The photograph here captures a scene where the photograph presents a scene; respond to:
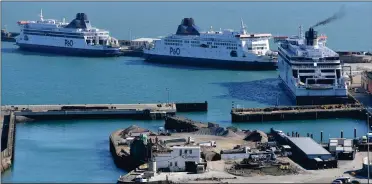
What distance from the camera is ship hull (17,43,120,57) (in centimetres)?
6312

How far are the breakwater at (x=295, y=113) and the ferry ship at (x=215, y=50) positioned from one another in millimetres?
15172

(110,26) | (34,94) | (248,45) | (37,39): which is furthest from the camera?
(110,26)

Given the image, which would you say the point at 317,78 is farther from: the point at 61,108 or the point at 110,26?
the point at 110,26

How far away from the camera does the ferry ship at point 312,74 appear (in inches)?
1672

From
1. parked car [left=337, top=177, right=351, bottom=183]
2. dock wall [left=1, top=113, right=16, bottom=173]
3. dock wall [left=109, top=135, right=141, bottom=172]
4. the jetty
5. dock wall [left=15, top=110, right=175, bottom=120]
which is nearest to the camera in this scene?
parked car [left=337, top=177, right=351, bottom=183]

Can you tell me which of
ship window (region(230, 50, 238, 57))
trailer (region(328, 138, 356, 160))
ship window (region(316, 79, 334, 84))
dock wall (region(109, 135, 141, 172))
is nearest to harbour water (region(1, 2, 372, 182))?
dock wall (region(109, 135, 141, 172))

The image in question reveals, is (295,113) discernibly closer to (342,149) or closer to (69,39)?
(342,149)

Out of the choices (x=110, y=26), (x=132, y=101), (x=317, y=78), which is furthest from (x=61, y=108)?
(x=110, y=26)

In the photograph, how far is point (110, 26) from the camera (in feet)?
278

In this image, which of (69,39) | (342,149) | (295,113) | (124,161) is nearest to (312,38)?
(295,113)

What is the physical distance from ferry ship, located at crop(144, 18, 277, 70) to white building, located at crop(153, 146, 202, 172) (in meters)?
27.6

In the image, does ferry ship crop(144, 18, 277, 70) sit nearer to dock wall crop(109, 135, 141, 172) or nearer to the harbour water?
the harbour water

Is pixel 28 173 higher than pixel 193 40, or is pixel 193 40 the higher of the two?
pixel 193 40

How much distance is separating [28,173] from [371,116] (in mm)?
15102
